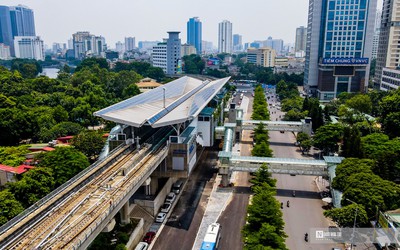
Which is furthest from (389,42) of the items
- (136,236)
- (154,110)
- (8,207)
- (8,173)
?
(8,207)

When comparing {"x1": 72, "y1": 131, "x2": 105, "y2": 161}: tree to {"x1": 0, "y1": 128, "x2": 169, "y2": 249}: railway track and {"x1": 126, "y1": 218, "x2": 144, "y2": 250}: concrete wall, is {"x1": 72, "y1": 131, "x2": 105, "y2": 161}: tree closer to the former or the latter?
{"x1": 0, "y1": 128, "x2": 169, "y2": 249}: railway track

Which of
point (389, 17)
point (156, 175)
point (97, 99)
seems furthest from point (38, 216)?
point (389, 17)

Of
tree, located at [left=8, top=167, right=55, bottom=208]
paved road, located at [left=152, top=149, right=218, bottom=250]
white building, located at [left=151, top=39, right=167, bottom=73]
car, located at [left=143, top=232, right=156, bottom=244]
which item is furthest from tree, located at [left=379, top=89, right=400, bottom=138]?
white building, located at [left=151, top=39, right=167, bottom=73]

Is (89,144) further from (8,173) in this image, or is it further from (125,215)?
(125,215)

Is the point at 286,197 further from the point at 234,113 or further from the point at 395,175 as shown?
the point at 234,113

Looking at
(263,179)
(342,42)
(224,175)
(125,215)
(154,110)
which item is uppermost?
(342,42)

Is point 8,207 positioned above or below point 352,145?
below

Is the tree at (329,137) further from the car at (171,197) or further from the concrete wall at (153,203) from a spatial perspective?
the concrete wall at (153,203)
